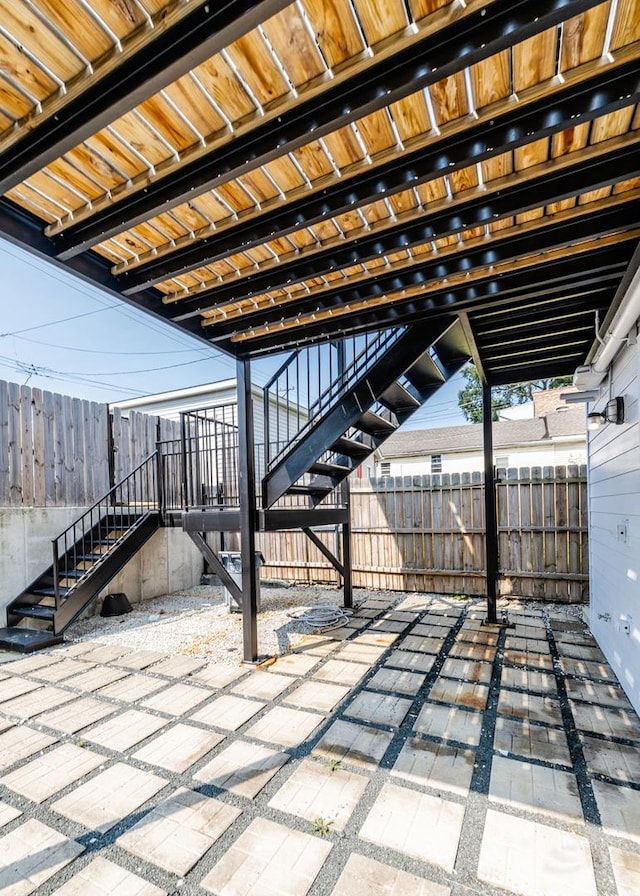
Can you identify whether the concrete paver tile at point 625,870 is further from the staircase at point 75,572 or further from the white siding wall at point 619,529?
the staircase at point 75,572

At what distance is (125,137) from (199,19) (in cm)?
56

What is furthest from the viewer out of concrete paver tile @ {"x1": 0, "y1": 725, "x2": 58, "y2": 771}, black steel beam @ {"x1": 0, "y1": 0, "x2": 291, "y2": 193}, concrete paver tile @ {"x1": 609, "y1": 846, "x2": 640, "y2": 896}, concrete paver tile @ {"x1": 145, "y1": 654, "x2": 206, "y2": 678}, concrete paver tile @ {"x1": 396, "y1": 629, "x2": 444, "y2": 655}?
concrete paver tile @ {"x1": 396, "y1": 629, "x2": 444, "y2": 655}

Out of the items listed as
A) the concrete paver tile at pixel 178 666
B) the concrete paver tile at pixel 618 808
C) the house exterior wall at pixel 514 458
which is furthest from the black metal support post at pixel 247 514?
the house exterior wall at pixel 514 458

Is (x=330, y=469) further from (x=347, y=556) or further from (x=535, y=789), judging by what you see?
(x=535, y=789)

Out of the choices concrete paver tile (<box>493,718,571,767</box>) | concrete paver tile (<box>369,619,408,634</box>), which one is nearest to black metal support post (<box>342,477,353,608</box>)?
concrete paver tile (<box>369,619,408,634</box>)

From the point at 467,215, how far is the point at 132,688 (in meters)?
3.85

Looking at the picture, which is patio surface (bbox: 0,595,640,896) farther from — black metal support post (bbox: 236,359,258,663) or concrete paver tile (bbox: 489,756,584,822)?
black metal support post (bbox: 236,359,258,663)

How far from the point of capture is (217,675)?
346 cm

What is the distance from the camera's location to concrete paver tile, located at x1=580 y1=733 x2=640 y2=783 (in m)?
2.12

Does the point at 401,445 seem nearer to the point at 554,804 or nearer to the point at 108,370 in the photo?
the point at 108,370

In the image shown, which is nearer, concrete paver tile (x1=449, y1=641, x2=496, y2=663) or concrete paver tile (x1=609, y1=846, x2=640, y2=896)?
concrete paver tile (x1=609, y1=846, x2=640, y2=896)

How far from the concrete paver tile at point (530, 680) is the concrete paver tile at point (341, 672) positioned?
1.06 meters

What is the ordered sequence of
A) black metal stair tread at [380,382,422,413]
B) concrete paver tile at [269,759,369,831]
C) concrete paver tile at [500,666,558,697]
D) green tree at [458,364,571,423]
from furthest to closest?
green tree at [458,364,571,423], black metal stair tread at [380,382,422,413], concrete paver tile at [500,666,558,697], concrete paver tile at [269,759,369,831]

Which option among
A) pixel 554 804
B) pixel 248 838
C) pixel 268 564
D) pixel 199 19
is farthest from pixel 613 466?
pixel 268 564
